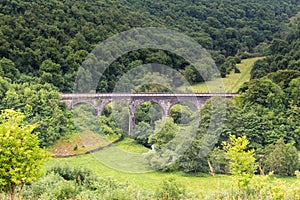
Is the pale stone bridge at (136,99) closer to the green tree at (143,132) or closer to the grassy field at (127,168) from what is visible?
the green tree at (143,132)

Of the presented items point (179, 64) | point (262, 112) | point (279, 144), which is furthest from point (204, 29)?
point (279, 144)

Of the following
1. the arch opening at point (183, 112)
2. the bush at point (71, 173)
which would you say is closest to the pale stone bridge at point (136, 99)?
the arch opening at point (183, 112)

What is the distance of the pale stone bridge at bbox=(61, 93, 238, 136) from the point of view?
4699 cm

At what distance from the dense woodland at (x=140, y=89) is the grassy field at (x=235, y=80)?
1.61 m

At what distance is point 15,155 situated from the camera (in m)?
12.5

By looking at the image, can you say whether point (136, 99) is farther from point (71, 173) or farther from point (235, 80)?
point (235, 80)

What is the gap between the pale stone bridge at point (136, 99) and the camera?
4699 cm

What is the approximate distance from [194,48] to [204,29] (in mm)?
23451

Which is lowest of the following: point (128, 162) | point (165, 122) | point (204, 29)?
point (128, 162)

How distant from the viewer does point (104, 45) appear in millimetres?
61469

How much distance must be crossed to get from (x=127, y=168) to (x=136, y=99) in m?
15.4

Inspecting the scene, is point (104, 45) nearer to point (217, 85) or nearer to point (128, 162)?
point (217, 85)

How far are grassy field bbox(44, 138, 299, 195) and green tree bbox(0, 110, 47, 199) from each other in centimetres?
1829

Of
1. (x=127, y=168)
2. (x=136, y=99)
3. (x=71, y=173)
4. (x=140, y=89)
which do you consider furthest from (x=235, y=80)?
(x=71, y=173)
